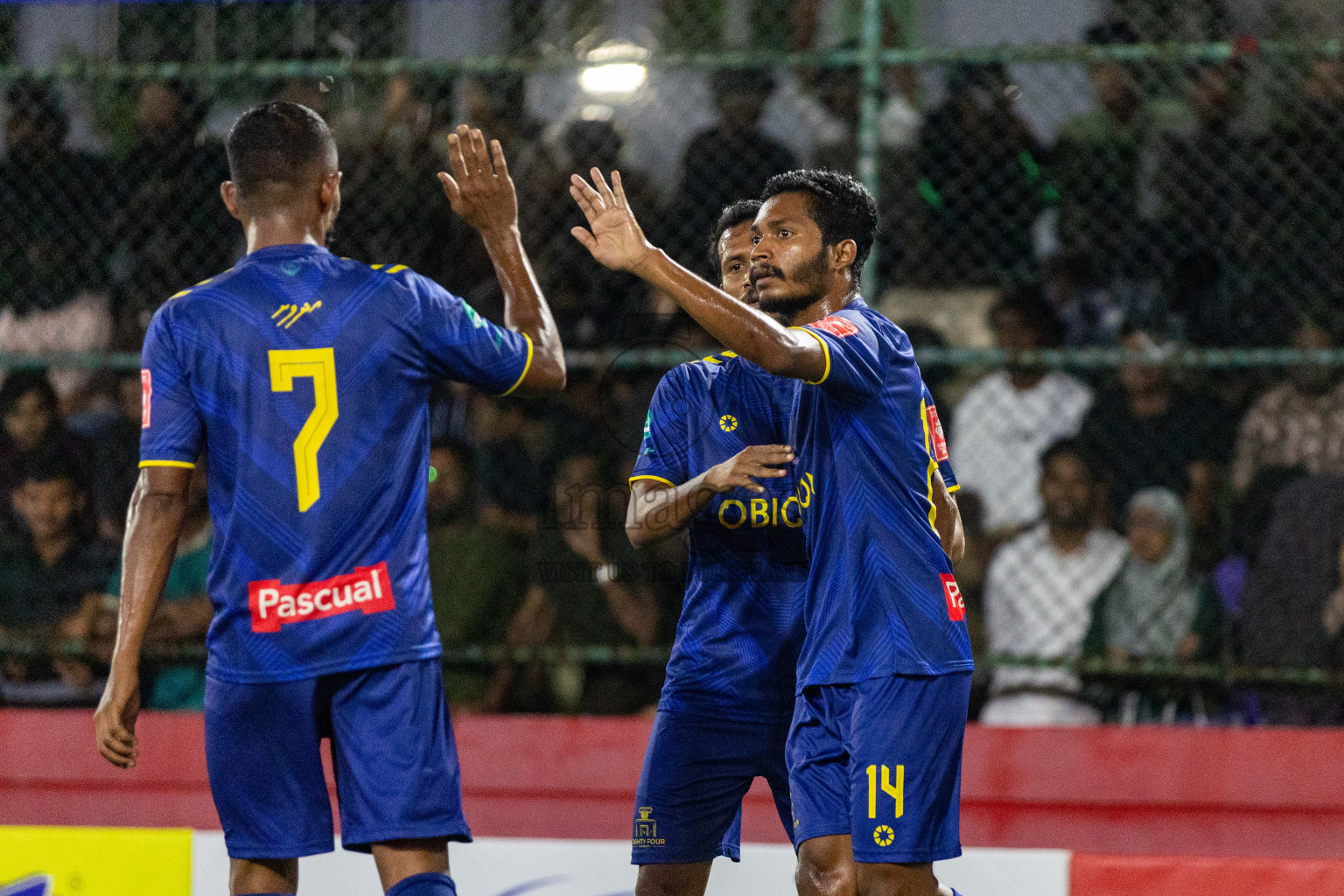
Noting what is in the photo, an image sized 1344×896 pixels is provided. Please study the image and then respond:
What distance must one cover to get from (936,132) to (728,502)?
9.56ft

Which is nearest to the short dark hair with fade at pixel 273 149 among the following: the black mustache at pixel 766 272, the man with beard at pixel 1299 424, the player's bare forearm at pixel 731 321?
the player's bare forearm at pixel 731 321

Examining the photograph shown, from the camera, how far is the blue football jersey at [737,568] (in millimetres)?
3453

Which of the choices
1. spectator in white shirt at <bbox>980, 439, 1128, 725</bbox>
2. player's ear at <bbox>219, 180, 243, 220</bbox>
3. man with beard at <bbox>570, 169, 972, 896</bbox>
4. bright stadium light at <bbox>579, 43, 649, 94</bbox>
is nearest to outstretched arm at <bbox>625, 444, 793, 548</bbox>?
man with beard at <bbox>570, 169, 972, 896</bbox>

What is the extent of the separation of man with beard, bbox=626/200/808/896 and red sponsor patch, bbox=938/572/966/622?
43 cm

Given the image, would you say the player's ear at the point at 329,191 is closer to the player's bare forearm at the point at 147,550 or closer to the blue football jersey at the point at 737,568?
the player's bare forearm at the point at 147,550

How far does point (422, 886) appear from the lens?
274 centimetres

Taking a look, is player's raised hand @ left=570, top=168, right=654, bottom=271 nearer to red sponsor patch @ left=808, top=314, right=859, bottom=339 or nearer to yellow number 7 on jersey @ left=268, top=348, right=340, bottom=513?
red sponsor patch @ left=808, top=314, right=859, bottom=339

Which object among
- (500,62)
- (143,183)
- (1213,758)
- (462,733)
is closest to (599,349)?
(500,62)

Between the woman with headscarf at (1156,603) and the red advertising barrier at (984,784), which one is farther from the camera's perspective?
the woman with headscarf at (1156,603)

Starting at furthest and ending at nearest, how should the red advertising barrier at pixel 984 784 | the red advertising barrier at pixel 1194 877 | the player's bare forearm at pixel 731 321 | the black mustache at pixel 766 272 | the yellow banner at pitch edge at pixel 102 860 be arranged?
the red advertising barrier at pixel 984 784 < the yellow banner at pitch edge at pixel 102 860 < the red advertising barrier at pixel 1194 877 < the black mustache at pixel 766 272 < the player's bare forearm at pixel 731 321

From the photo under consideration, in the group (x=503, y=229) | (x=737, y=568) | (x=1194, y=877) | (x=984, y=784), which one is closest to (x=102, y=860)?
(x=737, y=568)

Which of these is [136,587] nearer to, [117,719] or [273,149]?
[117,719]

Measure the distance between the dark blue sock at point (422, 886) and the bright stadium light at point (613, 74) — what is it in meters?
3.70

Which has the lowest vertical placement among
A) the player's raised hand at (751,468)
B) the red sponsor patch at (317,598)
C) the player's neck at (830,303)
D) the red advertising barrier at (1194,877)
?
the red advertising barrier at (1194,877)
